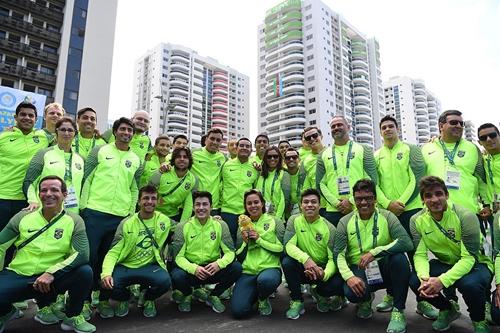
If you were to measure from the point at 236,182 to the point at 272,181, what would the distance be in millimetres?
552

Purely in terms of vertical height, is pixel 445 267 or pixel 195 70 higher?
pixel 195 70

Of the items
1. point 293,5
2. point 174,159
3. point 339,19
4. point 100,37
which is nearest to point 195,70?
point 293,5

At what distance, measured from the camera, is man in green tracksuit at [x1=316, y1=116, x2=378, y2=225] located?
4309 millimetres

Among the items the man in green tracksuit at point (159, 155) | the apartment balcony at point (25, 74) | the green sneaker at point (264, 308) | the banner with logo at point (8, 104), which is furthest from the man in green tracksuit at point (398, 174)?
the apartment balcony at point (25, 74)

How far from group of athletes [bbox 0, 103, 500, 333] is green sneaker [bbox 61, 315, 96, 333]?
0.06 feet

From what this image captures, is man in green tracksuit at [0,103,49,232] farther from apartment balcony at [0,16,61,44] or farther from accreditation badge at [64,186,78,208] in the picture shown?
apartment balcony at [0,16,61,44]

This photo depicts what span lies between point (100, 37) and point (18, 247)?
3411 centimetres

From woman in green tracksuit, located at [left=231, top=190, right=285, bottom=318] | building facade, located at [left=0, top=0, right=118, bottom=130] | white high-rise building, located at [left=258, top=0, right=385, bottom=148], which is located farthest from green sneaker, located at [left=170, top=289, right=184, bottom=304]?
white high-rise building, located at [left=258, top=0, right=385, bottom=148]

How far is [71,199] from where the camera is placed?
3924 mm

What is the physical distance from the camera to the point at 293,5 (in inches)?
2549

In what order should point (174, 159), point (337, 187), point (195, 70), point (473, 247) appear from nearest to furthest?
point (473, 247) < point (337, 187) < point (174, 159) < point (195, 70)

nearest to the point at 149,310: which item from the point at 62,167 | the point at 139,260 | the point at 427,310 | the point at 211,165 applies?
the point at 139,260

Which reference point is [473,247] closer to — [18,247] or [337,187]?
[337,187]

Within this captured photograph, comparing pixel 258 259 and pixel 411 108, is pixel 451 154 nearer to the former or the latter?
pixel 258 259
